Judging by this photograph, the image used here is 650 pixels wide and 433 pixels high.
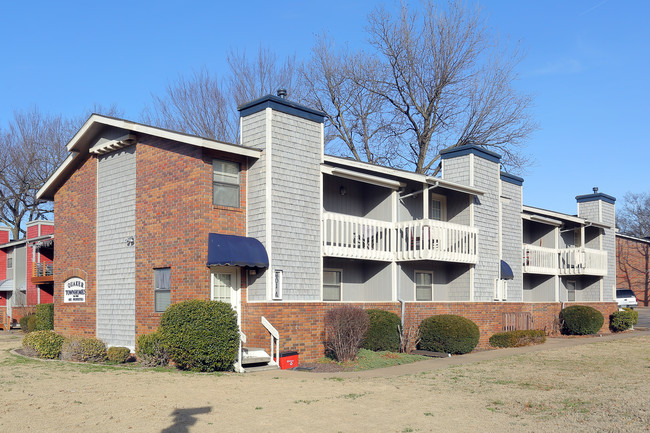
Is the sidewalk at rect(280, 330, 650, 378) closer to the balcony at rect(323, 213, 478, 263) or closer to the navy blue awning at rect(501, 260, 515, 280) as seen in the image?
the navy blue awning at rect(501, 260, 515, 280)

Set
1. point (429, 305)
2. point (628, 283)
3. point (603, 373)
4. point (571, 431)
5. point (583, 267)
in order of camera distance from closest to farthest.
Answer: point (571, 431) < point (603, 373) < point (429, 305) < point (583, 267) < point (628, 283)

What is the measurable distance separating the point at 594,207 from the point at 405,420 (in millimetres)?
25548

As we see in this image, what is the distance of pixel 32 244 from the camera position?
3303 centimetres

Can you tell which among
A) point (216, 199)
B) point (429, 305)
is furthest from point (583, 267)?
point (216, 199)

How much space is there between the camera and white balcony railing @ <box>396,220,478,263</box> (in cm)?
1978

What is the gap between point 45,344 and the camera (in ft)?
56.3

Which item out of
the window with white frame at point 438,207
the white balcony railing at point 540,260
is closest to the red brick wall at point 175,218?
the window with white frame at point 438,207

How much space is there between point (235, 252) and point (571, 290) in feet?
70.9

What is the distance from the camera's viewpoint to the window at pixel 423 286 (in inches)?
863

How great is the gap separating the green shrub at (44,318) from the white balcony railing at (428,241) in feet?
46.0

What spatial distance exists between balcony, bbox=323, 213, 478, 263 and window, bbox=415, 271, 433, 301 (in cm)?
156

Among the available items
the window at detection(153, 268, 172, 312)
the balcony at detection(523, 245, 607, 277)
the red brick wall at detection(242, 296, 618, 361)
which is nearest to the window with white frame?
the red brick wall at detection(242, 296, 618, 361)

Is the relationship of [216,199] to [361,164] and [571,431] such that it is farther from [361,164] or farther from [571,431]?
[571,431]

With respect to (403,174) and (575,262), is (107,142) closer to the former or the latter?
(403,174)
